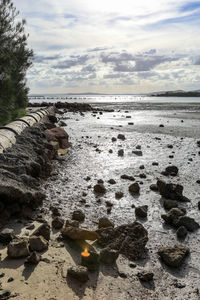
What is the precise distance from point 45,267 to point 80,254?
22.3 inches

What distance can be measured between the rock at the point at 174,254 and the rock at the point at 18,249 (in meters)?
1.78

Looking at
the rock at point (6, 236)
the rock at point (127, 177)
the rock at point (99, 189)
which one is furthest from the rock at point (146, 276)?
the rock at point (127, 177)

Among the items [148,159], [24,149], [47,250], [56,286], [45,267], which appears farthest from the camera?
[148,159]

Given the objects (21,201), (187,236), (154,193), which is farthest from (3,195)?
(154,193)

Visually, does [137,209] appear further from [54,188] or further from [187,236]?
[54,188]

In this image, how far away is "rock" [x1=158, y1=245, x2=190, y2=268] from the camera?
152 inches

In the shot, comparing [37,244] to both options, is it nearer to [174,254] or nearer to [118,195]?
[174,254]

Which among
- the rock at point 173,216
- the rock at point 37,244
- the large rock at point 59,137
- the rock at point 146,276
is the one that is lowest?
the rock at point 146,276

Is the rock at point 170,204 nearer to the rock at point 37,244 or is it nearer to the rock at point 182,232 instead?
the rock at point 182,232

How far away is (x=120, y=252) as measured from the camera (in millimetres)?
4059

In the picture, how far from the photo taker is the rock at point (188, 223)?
16.1 ft

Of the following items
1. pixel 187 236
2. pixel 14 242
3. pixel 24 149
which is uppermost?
pixel 24 149

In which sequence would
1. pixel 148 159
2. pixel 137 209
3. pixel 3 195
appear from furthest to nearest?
pixel 148 159 < pixel 137 209 < pixel 3 195

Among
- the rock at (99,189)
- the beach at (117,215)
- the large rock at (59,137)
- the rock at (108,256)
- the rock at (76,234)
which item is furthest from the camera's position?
the large rock at (59,137)
